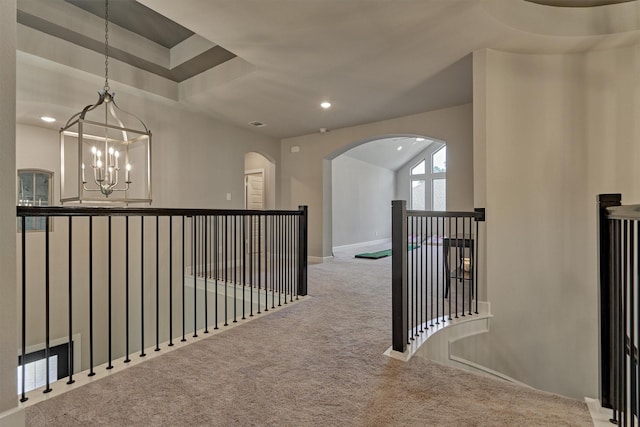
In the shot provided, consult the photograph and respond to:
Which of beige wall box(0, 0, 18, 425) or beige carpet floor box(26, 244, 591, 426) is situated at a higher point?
beige wall box(0, 0, 18, 425)

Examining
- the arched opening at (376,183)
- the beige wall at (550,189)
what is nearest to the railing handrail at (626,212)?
the beige wall at (550,189)

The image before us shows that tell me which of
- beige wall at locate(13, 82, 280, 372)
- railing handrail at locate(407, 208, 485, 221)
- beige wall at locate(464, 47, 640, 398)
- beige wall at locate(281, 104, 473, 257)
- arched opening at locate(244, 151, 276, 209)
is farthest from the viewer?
arched opening at locate(244, 151, 276, 209)

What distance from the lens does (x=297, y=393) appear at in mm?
1685

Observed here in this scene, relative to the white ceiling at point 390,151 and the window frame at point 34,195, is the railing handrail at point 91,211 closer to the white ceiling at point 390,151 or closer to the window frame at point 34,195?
the window frame at point 34,195

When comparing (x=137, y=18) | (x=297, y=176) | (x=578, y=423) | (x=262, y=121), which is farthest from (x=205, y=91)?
(x=578, y=423)

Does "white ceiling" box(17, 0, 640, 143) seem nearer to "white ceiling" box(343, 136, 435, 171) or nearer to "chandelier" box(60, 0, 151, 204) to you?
"chandelier" box(60, 0, 151, 204)

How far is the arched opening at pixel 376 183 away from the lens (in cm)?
850

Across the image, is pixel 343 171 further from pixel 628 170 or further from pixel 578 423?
pixel 578 423

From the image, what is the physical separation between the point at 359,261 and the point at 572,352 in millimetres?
3765

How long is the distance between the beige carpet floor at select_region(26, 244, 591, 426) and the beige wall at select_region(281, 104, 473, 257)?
10.3 ft

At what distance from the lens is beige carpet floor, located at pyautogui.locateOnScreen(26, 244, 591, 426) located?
4.85 feet

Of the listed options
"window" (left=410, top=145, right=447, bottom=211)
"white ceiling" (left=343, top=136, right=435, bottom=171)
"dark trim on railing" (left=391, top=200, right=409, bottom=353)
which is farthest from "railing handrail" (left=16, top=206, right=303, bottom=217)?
"window" (left=410, top=145, right=447, bottom=211)

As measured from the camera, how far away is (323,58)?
3223 millimetres

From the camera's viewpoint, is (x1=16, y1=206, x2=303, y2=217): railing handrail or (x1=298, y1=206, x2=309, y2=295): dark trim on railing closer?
(x1=16, y1=206, x2=303, y2=217): railing handrail
